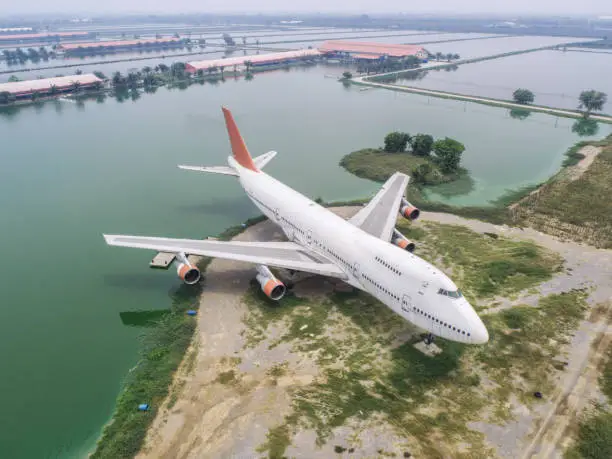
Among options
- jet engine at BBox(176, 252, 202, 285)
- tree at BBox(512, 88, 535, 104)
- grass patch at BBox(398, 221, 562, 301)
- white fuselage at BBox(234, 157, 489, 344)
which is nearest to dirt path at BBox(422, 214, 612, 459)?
grass patch at BBox(398, 221, 562, 301)

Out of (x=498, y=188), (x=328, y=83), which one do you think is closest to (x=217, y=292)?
(x=498, y=188)

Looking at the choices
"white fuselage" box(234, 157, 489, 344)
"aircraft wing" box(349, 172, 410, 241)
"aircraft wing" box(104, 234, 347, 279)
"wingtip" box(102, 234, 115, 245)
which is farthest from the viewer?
"aircraft wing" box(349, 172, 410, 241)

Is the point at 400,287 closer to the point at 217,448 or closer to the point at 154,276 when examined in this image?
the point at 217,448

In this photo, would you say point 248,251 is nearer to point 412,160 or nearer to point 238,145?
point 238,145

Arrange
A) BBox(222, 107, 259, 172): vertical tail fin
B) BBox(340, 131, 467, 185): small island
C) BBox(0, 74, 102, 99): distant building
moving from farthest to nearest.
→ BBox(0, 74, 102, 99): distant building → BBox(340, 131, 467, 185): small island → BBox(222, 107, 259, 172): vertical tail fin

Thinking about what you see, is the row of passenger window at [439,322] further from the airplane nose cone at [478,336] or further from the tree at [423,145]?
the tree at [423,145]

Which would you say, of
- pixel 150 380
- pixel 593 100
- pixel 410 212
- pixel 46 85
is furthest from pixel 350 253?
pixel 46 85

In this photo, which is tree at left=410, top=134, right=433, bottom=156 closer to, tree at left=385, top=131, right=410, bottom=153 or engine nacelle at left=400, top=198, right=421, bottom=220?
tree at left=385, top=131, right=410, bottom=153
